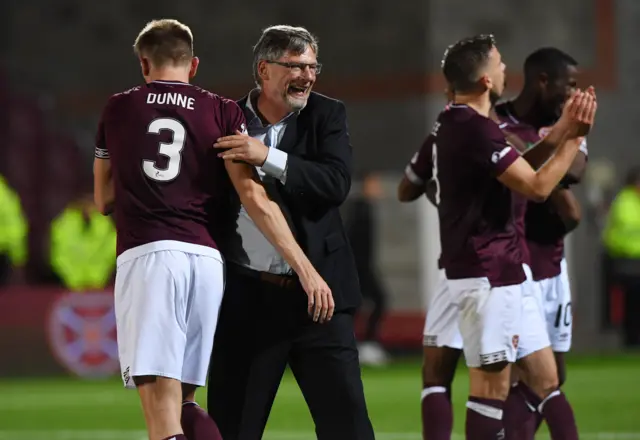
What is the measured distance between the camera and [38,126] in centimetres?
2028

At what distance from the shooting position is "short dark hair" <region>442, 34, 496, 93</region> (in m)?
6.25

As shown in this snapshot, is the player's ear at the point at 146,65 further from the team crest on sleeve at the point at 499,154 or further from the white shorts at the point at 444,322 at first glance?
the white shorts at the point at 444,322

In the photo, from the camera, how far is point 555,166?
5941mm

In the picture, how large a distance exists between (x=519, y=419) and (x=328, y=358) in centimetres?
178

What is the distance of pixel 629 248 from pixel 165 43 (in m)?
13.3

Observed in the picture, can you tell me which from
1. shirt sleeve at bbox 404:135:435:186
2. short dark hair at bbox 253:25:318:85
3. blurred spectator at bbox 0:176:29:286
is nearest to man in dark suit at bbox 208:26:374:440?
short dark hair at bbox 253:25:318:85

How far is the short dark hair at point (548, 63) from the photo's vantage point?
7.08 metres

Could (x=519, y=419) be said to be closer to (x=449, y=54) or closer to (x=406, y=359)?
(x=449, y=54)

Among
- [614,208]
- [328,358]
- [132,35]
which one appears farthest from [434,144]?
[132,35]

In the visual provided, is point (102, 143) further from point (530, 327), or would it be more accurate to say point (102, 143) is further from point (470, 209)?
point (530, 327)

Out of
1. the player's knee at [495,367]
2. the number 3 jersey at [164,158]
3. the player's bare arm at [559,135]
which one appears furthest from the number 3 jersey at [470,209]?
the number 3 jersey at [164,158]

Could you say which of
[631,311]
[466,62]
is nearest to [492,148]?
[466,62]

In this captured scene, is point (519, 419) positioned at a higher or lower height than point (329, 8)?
lower

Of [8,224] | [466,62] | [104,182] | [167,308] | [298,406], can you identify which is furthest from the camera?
[8,224]
